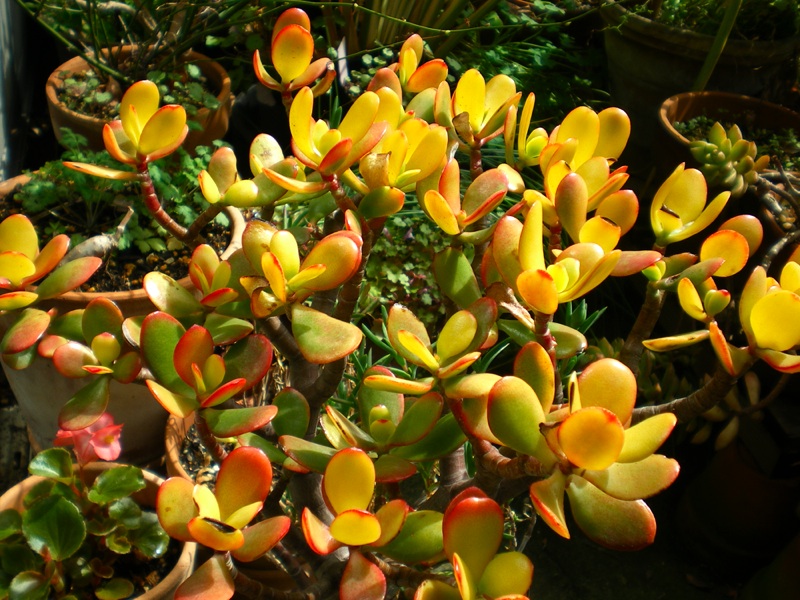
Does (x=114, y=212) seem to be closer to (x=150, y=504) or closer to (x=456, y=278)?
(x=150, y=504)

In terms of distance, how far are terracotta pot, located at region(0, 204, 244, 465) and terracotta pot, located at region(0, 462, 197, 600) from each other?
0.23m

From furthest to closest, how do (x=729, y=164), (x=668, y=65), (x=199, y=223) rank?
(x=668, y=65) → (x=729, y=164) → (x=199, y=223)

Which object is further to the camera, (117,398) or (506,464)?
(117,398)

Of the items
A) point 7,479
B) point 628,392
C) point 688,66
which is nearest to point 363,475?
point 628,392

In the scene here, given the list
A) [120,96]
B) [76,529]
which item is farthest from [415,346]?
[120,96]

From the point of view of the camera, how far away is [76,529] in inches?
30.0

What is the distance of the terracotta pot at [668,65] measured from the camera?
1821mm

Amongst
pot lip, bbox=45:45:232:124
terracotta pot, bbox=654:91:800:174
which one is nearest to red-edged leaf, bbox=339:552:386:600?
pot lip, bbox=45:45:232:124

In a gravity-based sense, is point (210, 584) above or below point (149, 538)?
above

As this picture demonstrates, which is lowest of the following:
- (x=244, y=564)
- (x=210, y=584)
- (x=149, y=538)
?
(x=244, y=564)

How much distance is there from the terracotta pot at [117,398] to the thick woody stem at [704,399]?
742 mm

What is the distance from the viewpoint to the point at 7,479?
140cm

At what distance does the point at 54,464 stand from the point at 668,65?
5.61 feet

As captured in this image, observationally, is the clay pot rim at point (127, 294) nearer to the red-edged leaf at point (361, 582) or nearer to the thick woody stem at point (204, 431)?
the thick woody stem at point (204, 431)
